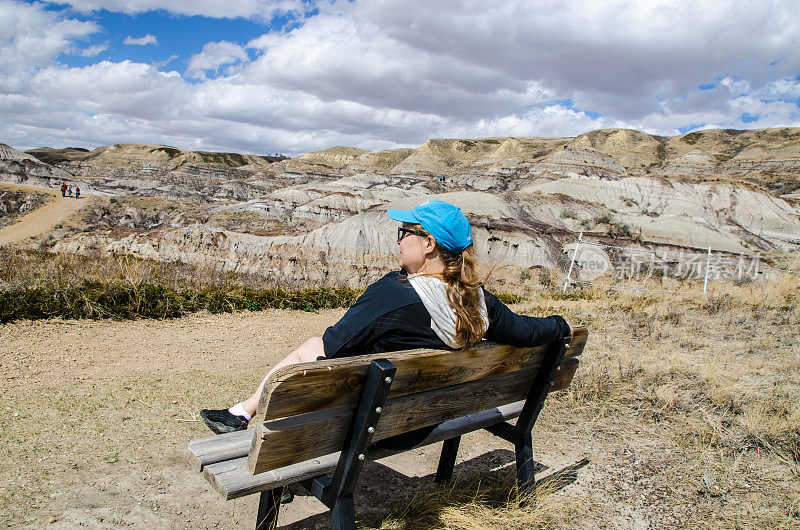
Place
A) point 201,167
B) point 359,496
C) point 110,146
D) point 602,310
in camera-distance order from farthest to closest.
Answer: point 110,146
point 201,167
point 602,310
point 359,496

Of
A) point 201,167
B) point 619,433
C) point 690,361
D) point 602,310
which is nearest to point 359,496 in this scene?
point 619,433

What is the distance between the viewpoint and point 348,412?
1.97 m

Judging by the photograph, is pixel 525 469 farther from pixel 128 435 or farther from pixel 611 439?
pixel 128 435

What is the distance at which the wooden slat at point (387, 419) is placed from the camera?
71.2 inches

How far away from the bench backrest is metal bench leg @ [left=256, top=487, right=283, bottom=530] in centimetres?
74

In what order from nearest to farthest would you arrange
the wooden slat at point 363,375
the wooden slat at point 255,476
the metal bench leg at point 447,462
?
the wooden slat at point 363,375
the wooden slat at point 255,476
the metal bench leg at point 447,462

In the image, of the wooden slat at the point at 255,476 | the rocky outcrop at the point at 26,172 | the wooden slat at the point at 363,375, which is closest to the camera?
the wooden slat at the point at 363,375

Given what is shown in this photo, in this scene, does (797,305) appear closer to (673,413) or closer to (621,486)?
(673,413)

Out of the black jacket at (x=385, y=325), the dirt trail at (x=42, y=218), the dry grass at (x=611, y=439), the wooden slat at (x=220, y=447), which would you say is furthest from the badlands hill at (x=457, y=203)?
the black jacket at (x=385, y=325)

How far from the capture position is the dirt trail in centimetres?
3141

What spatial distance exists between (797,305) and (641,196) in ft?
109

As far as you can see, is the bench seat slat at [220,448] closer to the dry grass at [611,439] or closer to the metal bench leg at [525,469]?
the dry grass at [611,439]

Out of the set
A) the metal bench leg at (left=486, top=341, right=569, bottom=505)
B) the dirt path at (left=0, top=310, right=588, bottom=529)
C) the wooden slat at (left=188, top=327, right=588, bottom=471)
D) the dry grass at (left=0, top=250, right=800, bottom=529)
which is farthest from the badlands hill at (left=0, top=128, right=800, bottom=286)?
the wooden slat at (left=188, top=327, right=588, bottom=471)

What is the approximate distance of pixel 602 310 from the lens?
8.85 m
